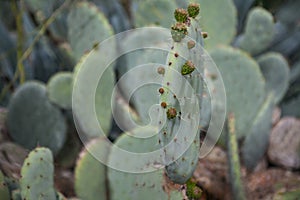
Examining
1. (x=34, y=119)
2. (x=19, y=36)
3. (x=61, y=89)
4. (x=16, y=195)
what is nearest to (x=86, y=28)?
(x=61, y=89)

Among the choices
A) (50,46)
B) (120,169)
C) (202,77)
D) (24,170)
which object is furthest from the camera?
(50,46)

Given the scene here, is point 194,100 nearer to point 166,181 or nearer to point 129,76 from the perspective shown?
point 166,181

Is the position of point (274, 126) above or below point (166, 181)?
above

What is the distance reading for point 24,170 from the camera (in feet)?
5.03

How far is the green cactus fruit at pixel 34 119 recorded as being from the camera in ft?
7.34

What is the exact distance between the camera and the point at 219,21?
2.42 m

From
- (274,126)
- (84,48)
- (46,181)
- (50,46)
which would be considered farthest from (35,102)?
(274,126)

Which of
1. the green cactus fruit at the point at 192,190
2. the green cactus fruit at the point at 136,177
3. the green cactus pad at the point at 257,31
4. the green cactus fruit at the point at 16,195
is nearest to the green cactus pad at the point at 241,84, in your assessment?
the green cactus pad at the point at 257,31

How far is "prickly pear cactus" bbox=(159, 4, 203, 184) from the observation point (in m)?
1.25

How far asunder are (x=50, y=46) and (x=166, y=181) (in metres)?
1.28

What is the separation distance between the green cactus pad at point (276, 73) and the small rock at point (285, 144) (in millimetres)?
165

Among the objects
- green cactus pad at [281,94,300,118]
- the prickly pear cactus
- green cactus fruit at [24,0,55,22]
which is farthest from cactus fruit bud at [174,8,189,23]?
green cactus fruit at [24,0,55,22]

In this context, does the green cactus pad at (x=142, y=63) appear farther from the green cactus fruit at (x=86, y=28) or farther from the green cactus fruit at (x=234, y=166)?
the green cactus fruit at (x=234, y=166)

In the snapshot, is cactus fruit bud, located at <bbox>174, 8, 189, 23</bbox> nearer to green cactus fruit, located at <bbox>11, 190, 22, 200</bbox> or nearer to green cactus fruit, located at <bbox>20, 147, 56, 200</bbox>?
green cactus fruit, located at <bbox>20, 147, 56, 200</bbox>
